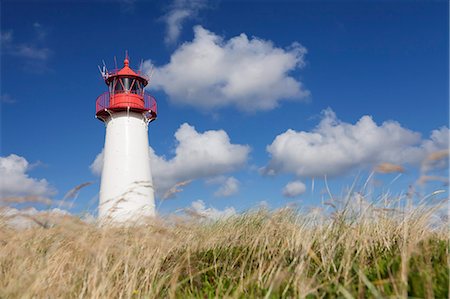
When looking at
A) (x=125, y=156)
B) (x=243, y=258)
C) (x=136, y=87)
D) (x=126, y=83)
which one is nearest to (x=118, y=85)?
(x=126, y=83)

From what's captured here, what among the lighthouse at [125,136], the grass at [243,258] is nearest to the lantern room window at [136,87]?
the lighthouse at [125,136]

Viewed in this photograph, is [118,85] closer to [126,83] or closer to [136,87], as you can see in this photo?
[126,83]

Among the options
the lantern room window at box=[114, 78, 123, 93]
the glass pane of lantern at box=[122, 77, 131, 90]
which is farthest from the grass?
the lantern room window at box=[114, 78, 123, 93]

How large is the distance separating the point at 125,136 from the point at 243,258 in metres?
12.1

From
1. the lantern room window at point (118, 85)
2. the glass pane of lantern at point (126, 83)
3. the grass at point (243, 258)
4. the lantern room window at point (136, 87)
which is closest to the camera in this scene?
the grass at point (243, 258)

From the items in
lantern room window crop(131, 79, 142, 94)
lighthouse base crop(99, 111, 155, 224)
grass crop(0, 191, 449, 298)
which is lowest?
grass crop(0, 191, 449, 298)

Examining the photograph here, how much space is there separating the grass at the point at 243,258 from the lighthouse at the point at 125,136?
9349mm

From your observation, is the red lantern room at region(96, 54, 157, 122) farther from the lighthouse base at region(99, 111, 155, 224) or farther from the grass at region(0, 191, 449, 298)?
the grass at region(0, 191, 449, 298)

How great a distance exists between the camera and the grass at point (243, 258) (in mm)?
3256

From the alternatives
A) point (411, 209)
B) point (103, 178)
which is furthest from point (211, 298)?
point (103, 178)

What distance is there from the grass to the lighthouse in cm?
935

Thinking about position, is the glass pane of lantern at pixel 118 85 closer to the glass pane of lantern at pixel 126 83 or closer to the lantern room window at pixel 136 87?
the glass pane of lantern at pixel 126 83

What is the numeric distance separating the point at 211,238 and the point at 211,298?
6.44ft

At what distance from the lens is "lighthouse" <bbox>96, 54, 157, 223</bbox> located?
1571 centimetres
